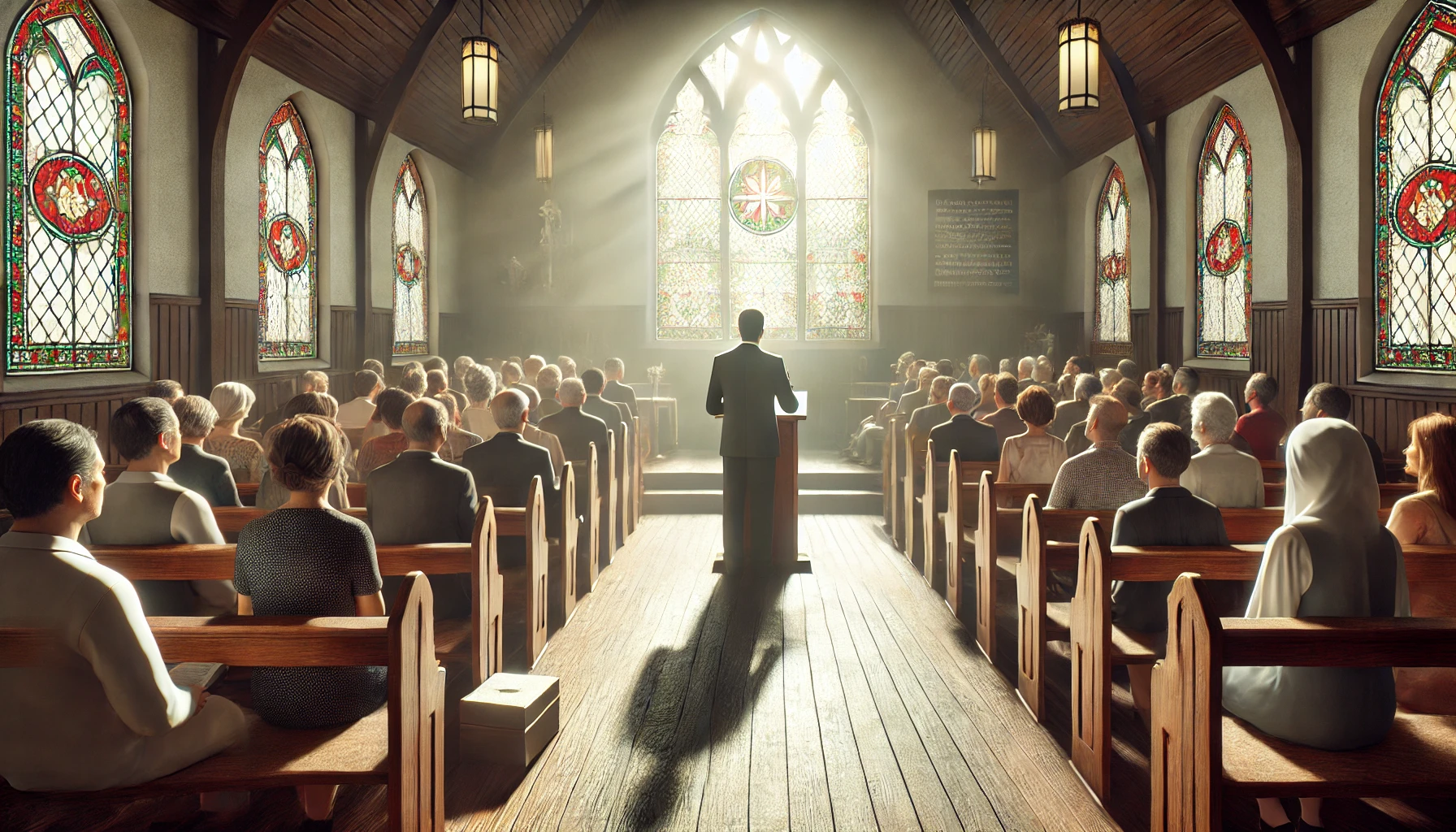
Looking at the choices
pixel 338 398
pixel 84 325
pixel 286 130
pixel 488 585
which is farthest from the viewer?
pixel 338 398

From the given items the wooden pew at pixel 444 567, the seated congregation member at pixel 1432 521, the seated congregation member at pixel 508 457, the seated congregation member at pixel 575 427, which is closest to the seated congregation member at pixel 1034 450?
the seated congregation member at pixel 1432 521

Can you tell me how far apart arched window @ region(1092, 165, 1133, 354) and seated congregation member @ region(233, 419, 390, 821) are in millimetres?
8672

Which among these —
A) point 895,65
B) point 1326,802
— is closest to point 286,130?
point 895,65

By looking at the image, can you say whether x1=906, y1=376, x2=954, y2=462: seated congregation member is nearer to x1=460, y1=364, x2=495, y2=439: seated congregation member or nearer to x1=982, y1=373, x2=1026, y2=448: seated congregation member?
x1=982, y1=373, x2=1026, y2=448: seated congregation member

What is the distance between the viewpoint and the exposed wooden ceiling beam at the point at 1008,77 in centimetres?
963

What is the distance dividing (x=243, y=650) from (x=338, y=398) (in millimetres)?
7118

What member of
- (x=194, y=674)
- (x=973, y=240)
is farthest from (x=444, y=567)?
(x=973, y=240)

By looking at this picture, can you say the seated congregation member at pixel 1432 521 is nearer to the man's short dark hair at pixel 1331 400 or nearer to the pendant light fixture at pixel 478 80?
the man's short dark hair at pixel 1331 400

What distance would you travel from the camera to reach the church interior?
79.5 inches

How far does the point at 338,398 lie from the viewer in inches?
334

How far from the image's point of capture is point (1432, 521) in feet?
7.98

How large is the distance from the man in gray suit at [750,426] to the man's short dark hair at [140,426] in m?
2.51

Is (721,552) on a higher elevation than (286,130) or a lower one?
lower

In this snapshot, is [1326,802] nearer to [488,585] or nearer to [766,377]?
[488,585]
